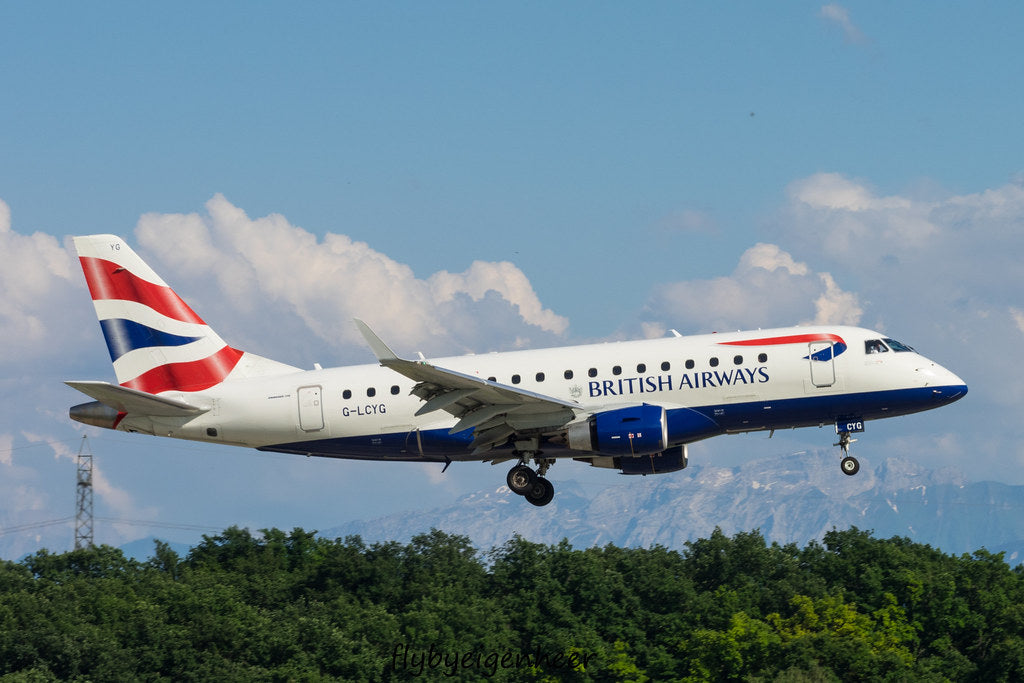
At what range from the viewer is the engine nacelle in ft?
144

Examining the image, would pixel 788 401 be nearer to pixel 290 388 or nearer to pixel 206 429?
pixel 290 388

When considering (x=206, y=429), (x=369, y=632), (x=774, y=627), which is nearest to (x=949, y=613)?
(x=774, y=627)

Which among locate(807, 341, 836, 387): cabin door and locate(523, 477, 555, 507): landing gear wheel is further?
locate(523, 477, 555, 507): landing gear wheel

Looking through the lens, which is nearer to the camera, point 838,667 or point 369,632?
point 838,667

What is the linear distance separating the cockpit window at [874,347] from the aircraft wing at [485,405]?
1039 centimetres

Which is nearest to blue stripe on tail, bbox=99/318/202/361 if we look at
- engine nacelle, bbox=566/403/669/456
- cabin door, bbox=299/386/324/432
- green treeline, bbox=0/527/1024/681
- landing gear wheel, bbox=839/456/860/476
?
cabin door, bbox=299/386/324/432

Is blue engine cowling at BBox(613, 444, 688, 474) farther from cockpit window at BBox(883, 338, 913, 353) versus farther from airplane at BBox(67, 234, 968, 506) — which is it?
cockpit window at BBox(883, 338, 913, 353)

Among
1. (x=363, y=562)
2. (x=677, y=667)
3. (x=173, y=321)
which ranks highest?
(x=173, y=321)

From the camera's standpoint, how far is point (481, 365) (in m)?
47.7

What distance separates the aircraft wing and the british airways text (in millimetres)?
1472

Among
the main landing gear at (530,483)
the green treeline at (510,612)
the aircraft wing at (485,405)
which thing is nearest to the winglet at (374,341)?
the aircraft wing at (485,405)

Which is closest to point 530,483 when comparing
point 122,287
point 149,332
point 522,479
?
point 522,479

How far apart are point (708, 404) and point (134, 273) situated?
2399cm

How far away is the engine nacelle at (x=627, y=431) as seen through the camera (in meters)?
44.0
